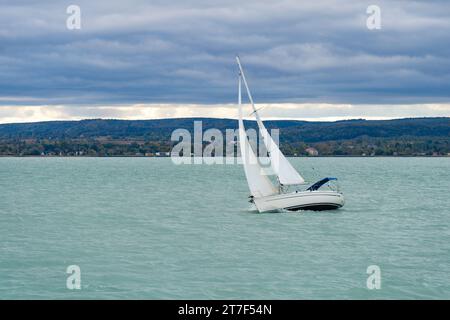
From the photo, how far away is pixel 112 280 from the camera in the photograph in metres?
29.7

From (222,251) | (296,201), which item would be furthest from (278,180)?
(222,251)

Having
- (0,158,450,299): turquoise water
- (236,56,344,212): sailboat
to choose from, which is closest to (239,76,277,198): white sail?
(236,56,344,212): sailboat

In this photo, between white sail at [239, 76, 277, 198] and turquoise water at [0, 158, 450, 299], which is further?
white sail at [239, 76, 277, 198]

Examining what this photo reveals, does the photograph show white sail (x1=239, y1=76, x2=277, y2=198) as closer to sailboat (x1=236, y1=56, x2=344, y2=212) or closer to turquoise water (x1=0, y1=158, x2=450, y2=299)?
sailboat (x1=236, y1=56, x2=344, y2=212)

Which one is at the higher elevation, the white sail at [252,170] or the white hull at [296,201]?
the white sail at [252,170]

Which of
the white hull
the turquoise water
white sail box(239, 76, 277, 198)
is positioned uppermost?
white sail box(239, 76, 277, 198)

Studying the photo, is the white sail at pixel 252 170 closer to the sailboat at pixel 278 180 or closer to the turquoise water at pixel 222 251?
the sailboat at pixel 278 180

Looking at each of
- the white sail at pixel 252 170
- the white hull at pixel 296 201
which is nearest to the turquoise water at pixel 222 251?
the white hull at pixel 296 201

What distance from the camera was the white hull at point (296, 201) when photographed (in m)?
51.0

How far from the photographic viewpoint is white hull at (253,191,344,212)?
50969 mm

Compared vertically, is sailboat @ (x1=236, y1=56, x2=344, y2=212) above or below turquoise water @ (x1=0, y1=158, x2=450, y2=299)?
above
